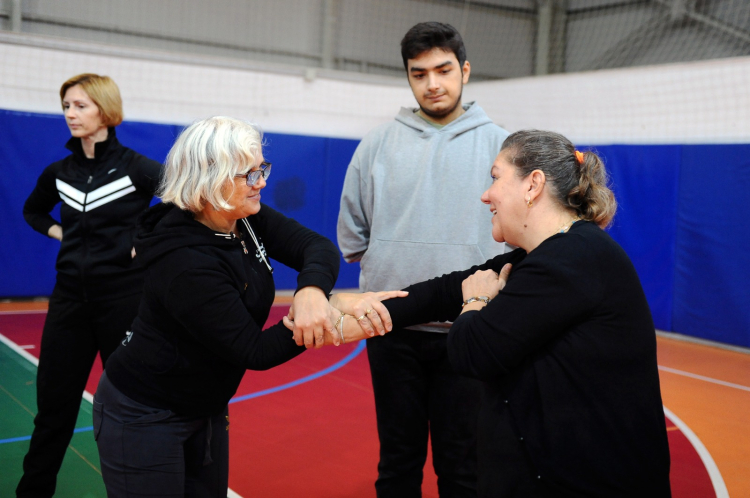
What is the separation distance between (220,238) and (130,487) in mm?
797

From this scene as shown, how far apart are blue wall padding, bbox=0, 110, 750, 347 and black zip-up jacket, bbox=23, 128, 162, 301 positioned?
5.97 m

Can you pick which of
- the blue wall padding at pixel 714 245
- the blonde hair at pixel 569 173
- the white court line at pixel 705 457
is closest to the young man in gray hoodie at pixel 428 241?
the blonde hair at pixel 569 173

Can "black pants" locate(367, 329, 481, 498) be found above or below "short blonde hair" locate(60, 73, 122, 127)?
below

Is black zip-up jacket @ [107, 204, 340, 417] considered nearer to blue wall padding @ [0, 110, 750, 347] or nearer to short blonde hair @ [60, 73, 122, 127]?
short blonde hair @ [60, 73, 122, 127]

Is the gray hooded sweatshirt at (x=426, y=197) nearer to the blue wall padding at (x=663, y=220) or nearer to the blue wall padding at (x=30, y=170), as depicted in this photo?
the blue wall padding at (x=30, y=170)

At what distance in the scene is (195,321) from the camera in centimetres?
190

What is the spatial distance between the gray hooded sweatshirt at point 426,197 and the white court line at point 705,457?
7.24 ft

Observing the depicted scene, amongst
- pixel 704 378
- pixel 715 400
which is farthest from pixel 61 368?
pixel 704 378

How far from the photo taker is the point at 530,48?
42.8 ft

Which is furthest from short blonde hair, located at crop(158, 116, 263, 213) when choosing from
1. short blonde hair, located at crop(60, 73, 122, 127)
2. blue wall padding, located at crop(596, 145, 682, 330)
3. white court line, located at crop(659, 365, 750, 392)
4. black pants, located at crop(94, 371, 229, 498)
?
blue wall padding, located at crop(596, 145, 682, 330)

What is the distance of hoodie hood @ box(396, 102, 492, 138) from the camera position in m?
2.86

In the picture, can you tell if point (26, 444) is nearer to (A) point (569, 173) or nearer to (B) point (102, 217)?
(B) point (102, 217)

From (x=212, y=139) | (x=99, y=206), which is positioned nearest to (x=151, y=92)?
(x=99, y=206)

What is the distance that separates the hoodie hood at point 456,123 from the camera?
286 centimetres
